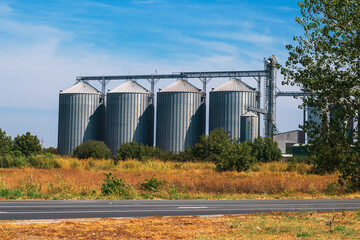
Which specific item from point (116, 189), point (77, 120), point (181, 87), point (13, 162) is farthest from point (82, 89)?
point (116, 189)

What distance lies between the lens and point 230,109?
80188mm

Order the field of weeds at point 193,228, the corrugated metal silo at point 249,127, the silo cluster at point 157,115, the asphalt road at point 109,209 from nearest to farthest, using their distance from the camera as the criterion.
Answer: the field of weeds at point 193,228 → the asphalt road at point 109,209 → the corrugated metal silo at point 249,127 → the silo cluster at point 157,115

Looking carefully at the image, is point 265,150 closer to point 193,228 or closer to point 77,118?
point 77,118

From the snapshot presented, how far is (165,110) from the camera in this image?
82938 mm

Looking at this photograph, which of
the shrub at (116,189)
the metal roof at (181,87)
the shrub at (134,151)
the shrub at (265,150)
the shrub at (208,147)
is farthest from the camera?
the metal roof at (181,87)

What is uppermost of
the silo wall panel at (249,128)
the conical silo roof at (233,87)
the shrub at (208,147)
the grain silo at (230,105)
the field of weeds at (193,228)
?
the conical silo roof at (233,87)

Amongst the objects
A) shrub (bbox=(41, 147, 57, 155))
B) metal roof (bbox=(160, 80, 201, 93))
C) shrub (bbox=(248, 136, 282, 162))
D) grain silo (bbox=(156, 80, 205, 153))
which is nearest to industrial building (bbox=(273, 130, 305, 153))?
grain silo (bbox=(156, 80, 205, 153))

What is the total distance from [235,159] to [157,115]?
4592 cm

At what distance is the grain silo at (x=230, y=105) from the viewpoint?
79.4 meters

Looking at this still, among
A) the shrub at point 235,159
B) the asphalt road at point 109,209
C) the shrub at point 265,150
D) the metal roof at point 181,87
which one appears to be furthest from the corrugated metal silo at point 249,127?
the asphalt road at point 109,209

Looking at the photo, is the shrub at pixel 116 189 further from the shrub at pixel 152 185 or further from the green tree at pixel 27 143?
the green tree at pixel 27 143

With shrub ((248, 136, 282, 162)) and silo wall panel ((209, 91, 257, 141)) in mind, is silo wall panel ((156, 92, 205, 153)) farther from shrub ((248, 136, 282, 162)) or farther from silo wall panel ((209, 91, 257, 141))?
shrub ((248, 136, 282, 162))

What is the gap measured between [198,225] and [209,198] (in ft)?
32.7

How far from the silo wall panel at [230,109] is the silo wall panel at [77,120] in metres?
23.2
